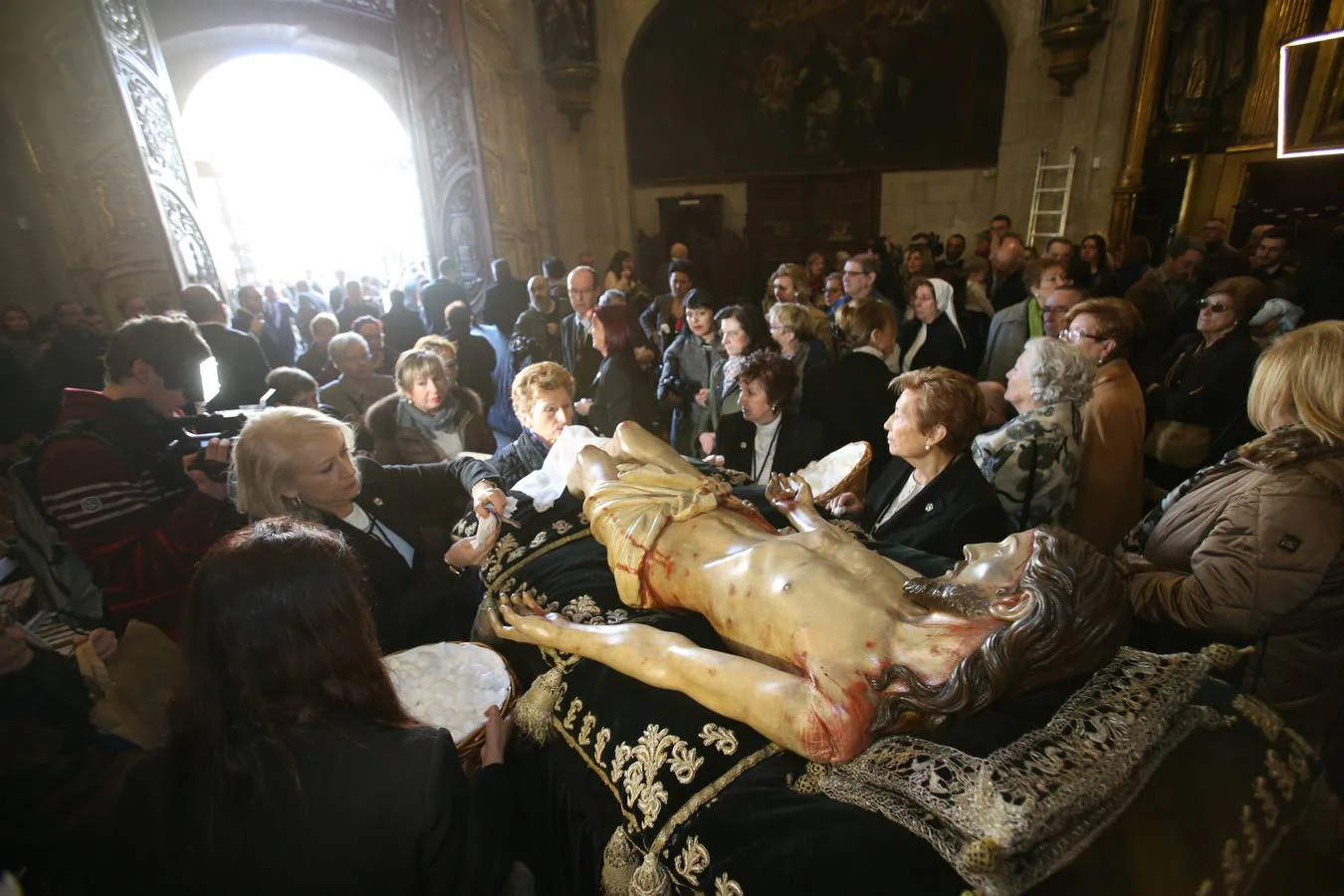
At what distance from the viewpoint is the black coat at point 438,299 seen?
6.63 meters

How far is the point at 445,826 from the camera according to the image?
115 centimetres

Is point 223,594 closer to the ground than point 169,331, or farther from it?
closer to the ground

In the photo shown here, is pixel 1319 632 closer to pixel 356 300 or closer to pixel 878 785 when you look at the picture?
pixel 878 785

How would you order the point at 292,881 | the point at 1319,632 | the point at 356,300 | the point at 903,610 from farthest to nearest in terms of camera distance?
the point at 356,300
the point at 1319,632
the point at 903,610
the point at 292,881

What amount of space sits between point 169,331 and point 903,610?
9.75ft

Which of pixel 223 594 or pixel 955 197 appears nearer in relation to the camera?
pixel 223 594

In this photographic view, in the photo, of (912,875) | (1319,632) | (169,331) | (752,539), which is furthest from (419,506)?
(1319,632)

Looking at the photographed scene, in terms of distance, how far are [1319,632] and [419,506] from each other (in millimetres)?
3447

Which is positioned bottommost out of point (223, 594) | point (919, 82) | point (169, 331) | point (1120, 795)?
point (1120, 795)

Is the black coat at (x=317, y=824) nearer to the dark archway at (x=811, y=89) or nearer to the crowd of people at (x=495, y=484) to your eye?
the crowd of people at (x=495, y=484)

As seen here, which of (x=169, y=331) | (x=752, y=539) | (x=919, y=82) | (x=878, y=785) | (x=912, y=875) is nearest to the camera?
(x=912, y=875)

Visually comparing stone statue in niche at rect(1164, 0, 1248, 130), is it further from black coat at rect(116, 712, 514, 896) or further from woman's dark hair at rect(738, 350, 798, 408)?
black coat at rect(116, 712, 514, 896)

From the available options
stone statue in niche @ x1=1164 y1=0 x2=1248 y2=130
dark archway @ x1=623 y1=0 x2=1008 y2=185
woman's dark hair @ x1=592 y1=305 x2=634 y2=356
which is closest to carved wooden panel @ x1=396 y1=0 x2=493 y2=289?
dark archway @ x1=623 y1=0 x2=1008 y2=185

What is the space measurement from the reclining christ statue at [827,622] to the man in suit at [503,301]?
197 inches
